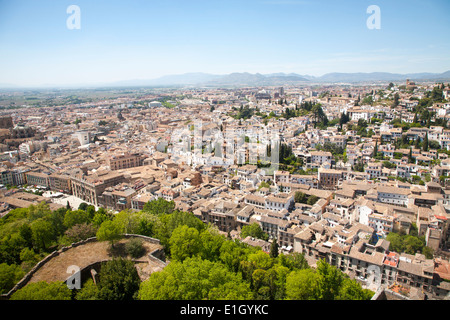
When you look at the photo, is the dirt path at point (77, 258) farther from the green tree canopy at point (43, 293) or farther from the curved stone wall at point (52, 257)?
the green tree canopy at point (43, 293)

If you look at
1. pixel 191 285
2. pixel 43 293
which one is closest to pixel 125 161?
pixel 43 293

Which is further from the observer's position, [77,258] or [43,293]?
[77,258]

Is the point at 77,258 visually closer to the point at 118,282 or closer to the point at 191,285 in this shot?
the point at 118,282

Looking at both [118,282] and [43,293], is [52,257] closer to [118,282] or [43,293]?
[43,293]

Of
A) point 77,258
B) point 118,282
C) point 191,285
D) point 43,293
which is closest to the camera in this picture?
point 43,293

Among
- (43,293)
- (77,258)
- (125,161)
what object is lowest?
(125,161)

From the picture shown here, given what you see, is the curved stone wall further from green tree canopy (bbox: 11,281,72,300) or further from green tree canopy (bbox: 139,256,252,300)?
green tree canopy (bbox: 139,256,252,300)

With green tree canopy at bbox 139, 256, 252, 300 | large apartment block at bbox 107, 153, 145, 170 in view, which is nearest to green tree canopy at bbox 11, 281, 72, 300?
green tree canopy at bbox 139, 256, 252, 300

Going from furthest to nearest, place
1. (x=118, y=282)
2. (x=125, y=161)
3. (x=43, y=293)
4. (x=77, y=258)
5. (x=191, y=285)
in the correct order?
(x=125, y=161)
(x=77, y=258)
(x=118, y=282)
(x=191, y=285)
(x=43, y=293)

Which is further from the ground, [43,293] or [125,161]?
[43,293]
